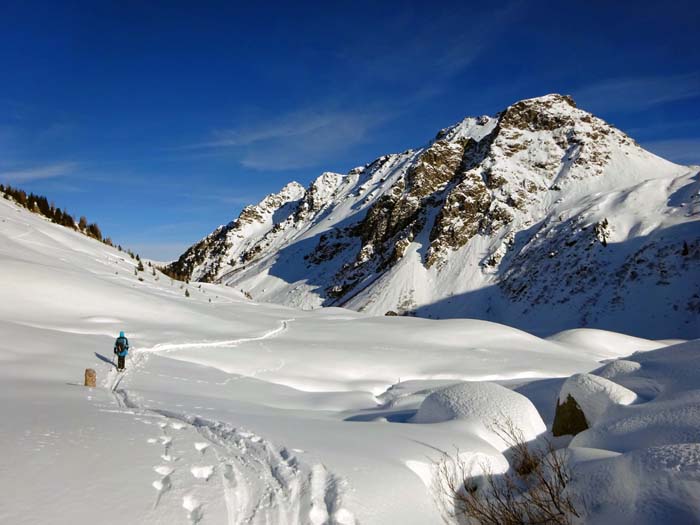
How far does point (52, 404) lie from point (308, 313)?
971 inches

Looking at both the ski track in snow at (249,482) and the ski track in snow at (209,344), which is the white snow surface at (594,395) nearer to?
the ski track in snow at (249,482)

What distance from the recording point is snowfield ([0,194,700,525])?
14.5 ft

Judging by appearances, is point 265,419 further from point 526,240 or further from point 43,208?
point 526,240

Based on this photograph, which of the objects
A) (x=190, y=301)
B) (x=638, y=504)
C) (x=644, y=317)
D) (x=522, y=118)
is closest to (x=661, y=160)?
(x=522, y=118)

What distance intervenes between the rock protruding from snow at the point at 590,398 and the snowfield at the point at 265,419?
2.6 inches

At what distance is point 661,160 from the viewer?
79000mm

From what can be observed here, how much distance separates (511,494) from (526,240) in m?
68.8

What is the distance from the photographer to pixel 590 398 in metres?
9.04

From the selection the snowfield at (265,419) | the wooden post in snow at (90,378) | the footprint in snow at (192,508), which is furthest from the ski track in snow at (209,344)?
the footprint in snow at (192,508)

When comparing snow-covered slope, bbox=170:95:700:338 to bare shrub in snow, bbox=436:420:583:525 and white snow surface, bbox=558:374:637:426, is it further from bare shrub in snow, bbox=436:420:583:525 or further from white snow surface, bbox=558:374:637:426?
bare shrub in snow, bbox=436:420:583:525

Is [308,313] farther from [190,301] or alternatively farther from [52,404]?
[52,404]

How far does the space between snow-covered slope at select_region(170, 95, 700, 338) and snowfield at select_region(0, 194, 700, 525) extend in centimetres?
3709

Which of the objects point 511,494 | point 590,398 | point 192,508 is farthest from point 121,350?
point 590,398

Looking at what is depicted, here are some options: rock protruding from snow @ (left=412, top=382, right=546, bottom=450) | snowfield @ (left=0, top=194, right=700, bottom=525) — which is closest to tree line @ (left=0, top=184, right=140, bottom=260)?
snowfield @ (left=0, top=194, right=700, bottom=525)
